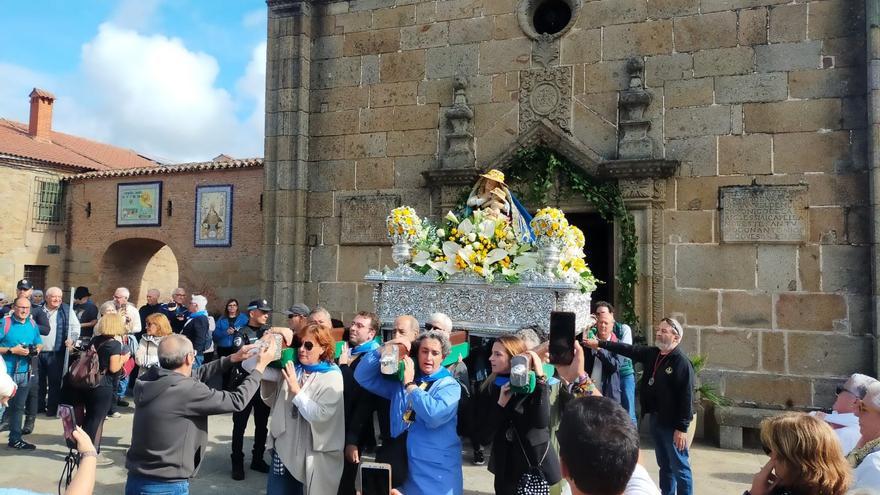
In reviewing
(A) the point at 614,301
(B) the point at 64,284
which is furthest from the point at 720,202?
(B) the point at 64,284

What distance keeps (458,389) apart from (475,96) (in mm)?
6106

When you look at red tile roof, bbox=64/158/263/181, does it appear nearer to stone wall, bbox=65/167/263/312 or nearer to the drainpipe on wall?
stone wall, bbox=65/167/263/312

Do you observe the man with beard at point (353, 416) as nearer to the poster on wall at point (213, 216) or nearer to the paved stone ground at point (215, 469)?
the paved stone ground at point (215, 469)

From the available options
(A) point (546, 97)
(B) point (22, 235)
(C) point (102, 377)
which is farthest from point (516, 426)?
(B) point (22, 235)

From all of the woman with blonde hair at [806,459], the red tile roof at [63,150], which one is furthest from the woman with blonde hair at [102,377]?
the red tile roof at [63,150]

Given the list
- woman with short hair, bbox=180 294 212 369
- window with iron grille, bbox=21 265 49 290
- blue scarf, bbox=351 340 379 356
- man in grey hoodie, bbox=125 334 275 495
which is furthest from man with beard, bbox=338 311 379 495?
window with iron grille, bbox=21 265 49 290

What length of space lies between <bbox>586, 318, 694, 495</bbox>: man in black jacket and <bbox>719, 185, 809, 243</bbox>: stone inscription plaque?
3.24 m

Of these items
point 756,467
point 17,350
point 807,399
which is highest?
point 17,350

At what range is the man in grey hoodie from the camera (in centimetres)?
321

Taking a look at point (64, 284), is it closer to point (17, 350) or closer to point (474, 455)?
point (17, 350)

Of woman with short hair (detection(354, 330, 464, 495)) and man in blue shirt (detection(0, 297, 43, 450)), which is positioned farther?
man in blue shirt (detection(0, 297, 43, 450))

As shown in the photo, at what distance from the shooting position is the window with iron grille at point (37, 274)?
17.0 meters

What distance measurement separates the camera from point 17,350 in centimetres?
636

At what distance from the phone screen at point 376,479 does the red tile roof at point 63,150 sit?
59.1 ft
